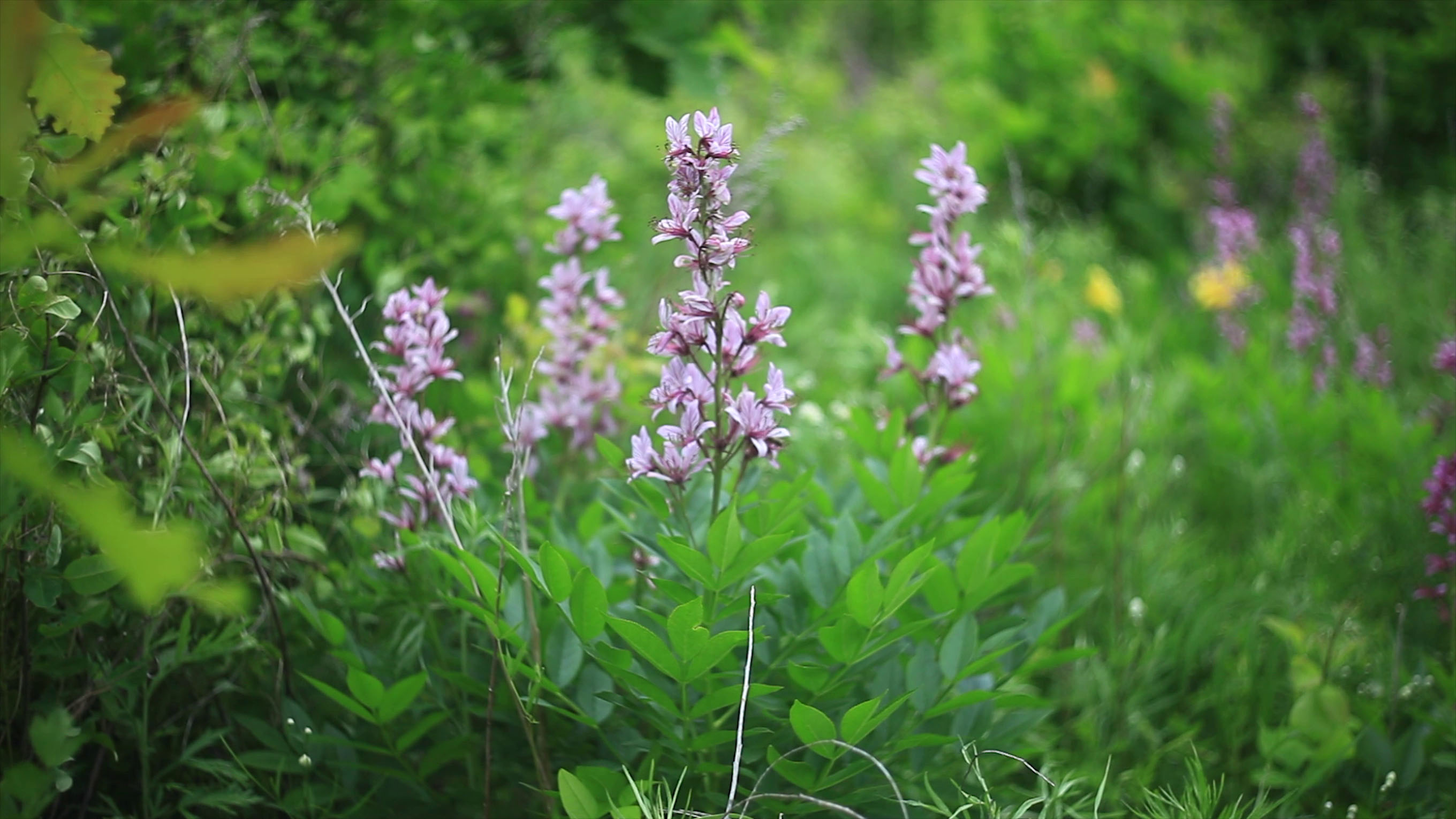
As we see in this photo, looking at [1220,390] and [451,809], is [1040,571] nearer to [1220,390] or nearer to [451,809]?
[1220,390]

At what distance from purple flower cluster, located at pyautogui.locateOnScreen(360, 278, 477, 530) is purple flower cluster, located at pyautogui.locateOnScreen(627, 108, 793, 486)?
0.38 meters

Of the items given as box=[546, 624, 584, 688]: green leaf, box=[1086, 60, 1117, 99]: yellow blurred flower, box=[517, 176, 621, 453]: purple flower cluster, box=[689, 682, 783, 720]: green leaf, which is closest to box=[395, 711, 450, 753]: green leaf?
box=[546, 624, 584, 688]: green leaf

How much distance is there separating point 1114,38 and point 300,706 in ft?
14.9

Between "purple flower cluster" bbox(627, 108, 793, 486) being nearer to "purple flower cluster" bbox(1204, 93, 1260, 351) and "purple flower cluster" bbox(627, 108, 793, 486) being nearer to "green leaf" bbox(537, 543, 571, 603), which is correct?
"green leaf" bbox(537, 543, 571, 603)

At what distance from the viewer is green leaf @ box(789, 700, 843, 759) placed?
1246 millimetres

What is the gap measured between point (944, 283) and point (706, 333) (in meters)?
0.62

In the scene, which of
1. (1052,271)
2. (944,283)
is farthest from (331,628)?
(1052,271)

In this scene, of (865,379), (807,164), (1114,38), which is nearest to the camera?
(865,379)

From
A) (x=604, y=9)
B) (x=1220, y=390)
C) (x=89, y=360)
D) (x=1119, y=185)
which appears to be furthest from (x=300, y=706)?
(x=1119, y=185)

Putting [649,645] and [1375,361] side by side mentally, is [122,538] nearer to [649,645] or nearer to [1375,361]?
[649,645]

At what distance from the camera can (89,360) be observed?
1.49m

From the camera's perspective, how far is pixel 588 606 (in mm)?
1302

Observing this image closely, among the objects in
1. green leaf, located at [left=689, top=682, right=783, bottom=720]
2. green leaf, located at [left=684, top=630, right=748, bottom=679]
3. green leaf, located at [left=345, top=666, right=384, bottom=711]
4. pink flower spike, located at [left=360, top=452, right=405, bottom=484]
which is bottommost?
green leaf, located at [left=345, top=666, right=384, bottom=711]

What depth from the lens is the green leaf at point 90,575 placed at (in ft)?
4.15
